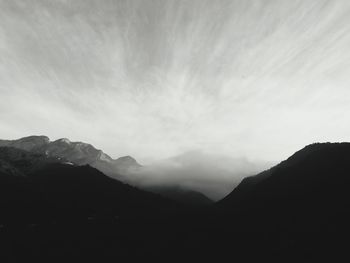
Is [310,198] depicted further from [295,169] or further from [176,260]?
[176,260]

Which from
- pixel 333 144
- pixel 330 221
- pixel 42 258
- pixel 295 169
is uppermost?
pixel 333 144

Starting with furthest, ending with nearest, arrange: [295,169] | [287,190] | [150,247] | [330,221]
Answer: [295,169]
[287,190]
[330,221]
[150,247]

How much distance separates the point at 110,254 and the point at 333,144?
190 metres

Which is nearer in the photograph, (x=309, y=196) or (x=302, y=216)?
(x=302, y=216)

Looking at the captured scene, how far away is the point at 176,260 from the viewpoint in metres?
67.1

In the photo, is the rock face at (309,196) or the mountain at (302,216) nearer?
the mountain at (302,216)

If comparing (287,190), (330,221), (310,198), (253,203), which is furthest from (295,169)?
(330,221)

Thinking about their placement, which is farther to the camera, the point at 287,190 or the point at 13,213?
the point at 13,213

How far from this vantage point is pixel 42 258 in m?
69.9

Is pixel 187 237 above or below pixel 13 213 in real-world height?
below

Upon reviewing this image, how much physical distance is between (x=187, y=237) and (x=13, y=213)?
16992 centimetres

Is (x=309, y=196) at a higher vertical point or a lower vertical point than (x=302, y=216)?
higher

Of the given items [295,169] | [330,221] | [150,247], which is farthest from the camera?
[295,169]

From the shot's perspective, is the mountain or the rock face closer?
the mountain
